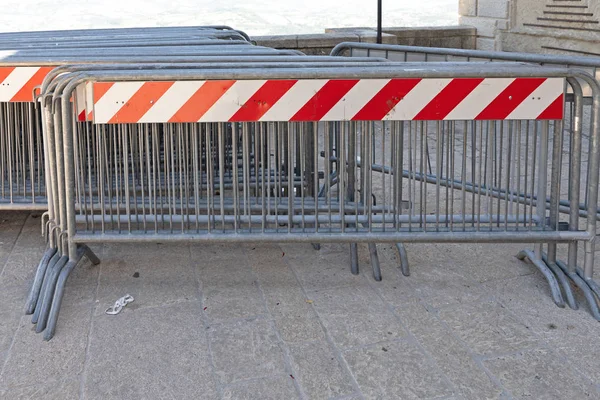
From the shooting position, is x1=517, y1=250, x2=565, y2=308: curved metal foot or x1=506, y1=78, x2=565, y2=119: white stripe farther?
x1=517, y1=250, x2=565, y2=308: curved metal foot

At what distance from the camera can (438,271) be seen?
471 centimetres

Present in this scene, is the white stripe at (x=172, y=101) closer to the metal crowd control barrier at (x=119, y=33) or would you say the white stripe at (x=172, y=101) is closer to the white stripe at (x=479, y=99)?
the white stripe at (x=479, y=99)

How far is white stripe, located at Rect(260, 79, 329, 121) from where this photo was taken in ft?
13.2

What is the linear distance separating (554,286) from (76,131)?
9.26 ft

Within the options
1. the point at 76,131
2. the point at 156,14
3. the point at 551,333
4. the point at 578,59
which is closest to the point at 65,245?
the point at 76,131

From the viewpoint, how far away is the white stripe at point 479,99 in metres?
4.03

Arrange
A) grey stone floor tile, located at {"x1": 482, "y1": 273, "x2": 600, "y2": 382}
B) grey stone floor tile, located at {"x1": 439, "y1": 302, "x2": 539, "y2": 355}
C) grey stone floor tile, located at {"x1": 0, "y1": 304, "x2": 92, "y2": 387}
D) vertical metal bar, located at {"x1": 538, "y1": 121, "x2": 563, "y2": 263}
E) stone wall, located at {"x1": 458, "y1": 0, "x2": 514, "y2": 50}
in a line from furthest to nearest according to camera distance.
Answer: stone wall, located at {"x1": 458, "y1": 0, "x2": 514, "y2": 50}, vertical metal bar, located at {"x1": 538, "y1": 121, "x2": 563, "y2": 263}, grey stone floor tile, located at {"x1": 439, "y1": 302, "x2": 539, "y2": 355}, grey stone floor tile, located at {"x1": 482, "y1": 273, "x2": 600, "y2": 382}, grey stone floor tile, located at {"x1": 0, "y1": 304, "x2": 92, "y2": 387}

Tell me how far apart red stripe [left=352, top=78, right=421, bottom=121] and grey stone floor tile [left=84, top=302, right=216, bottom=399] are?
1397 mm

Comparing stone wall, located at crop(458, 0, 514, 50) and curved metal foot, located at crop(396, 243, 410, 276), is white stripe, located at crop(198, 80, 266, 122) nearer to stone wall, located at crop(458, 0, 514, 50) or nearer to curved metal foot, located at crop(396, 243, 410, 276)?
curved metal foot, located at crop(396, 243, 410, 276)

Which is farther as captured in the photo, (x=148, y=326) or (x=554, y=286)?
(x=554, y=286)

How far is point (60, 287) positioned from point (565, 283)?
279 centimetres

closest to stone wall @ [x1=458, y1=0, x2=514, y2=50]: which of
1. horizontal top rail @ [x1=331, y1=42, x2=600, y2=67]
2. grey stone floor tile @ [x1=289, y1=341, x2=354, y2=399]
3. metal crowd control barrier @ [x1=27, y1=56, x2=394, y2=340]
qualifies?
horizontal top rail @ [x1=331, y1=42, x2=600, y2=67]

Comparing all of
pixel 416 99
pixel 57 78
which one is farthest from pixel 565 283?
pixel 57 78

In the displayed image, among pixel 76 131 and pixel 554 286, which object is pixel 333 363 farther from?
pixel 76 131
